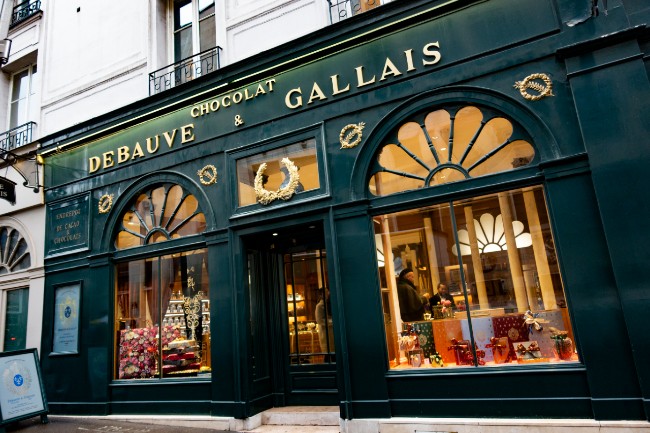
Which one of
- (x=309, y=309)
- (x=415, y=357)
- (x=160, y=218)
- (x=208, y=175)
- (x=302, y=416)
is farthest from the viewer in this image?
(x=160, y=218)

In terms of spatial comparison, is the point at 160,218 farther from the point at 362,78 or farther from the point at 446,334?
the point at 446,334

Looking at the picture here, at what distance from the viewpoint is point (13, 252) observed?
9.78 metres

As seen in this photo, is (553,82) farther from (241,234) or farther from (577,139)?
(241,234)

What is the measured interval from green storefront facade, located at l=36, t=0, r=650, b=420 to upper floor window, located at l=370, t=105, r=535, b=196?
32 mm

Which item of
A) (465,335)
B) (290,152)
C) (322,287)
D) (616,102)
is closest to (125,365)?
(322,287)

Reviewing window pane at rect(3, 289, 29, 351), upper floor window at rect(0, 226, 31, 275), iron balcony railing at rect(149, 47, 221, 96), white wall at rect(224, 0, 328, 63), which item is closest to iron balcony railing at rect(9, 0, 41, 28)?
iron balcony railing at rect(149, 47, 221, 96)

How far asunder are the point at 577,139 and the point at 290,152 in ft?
13.0

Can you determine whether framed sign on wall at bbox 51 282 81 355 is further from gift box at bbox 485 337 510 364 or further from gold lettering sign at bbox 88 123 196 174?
gift box at bbox 485 337 510 364

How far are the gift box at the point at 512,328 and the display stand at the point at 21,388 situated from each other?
749cm

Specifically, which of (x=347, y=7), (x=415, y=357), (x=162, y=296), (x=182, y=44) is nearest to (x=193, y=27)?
(x=182, y=44)

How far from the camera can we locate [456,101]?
598cm

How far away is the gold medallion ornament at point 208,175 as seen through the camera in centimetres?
748

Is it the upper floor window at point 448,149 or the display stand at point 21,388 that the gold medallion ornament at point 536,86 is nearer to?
the upper floor window at point 448,149

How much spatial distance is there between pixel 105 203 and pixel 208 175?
2552 mm
